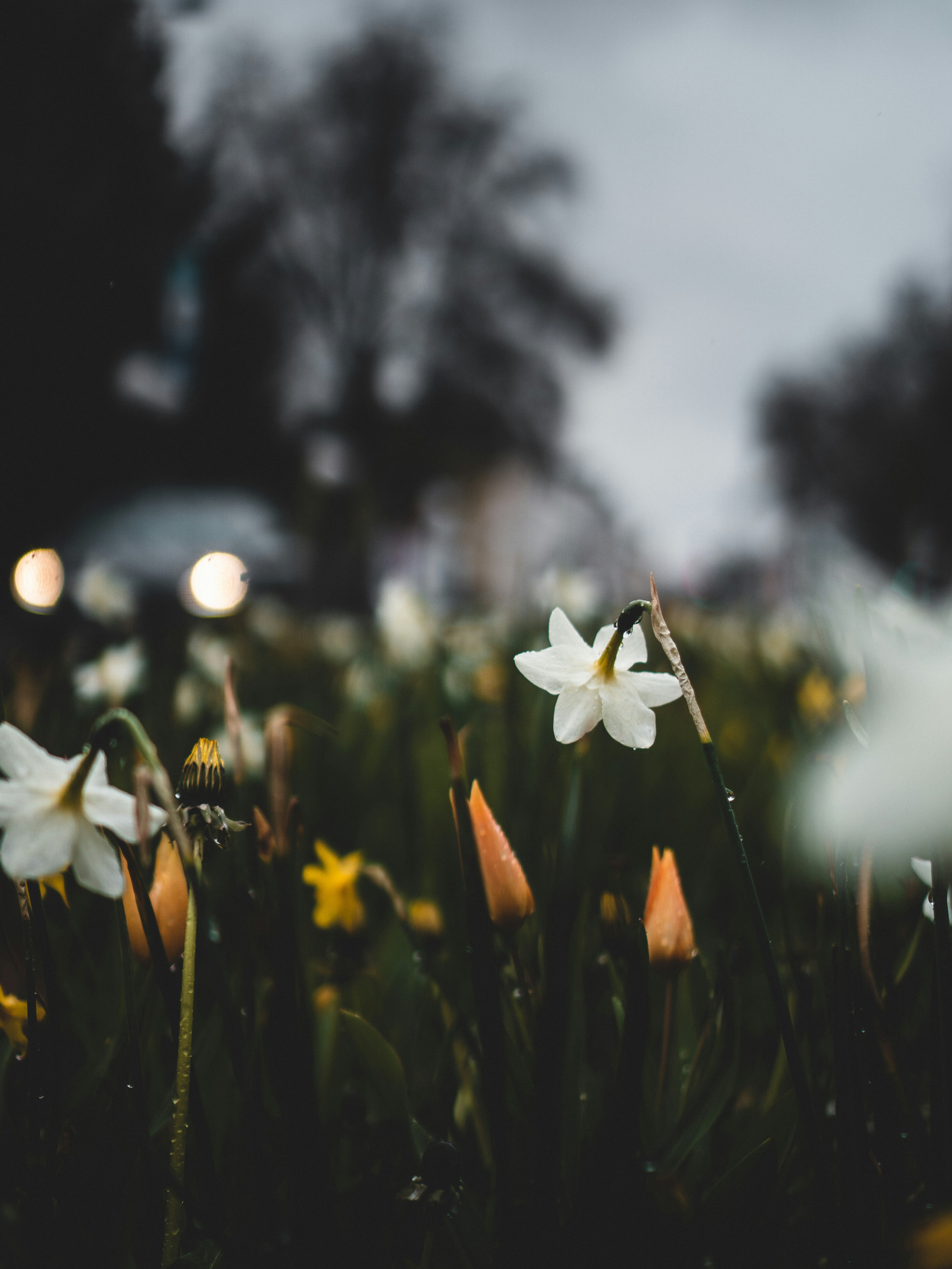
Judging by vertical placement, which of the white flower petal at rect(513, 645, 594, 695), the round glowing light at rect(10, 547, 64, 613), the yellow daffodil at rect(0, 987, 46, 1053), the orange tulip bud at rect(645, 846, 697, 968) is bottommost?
the yellow daffodil at rect(0, 987, 46, 1053)

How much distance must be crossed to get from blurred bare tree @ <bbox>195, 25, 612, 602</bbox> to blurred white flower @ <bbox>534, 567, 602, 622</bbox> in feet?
18.6

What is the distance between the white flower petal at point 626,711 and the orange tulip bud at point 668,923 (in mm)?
95

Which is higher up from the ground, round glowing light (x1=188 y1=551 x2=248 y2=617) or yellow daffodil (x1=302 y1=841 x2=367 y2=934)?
round glowing light (x1=188 y1=551 x2=248 y2=617)

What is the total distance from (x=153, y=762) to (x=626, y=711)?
242mm

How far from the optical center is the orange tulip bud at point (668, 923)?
49cm

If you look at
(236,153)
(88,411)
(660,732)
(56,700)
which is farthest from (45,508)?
(660,732)

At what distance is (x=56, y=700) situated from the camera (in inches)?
37.3

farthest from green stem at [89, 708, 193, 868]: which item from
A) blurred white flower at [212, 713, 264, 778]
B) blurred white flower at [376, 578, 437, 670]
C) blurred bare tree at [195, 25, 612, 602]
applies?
blurred bare tree at [195, 25, 612, 602]

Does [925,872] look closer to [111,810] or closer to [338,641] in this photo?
[111,810]

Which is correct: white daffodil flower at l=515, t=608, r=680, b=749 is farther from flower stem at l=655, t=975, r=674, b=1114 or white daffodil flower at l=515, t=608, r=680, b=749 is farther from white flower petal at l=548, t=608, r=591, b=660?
flower stem at l=655, t=975, r=674, b=1114

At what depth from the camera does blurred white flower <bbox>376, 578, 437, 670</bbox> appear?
Result: 207 cm

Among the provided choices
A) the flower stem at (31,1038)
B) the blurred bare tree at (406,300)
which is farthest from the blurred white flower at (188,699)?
the blurred bare tree at (406,300)

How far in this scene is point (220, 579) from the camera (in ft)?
2.44

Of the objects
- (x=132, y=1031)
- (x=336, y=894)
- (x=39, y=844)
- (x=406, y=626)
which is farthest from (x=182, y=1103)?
(x=406, y=626)
